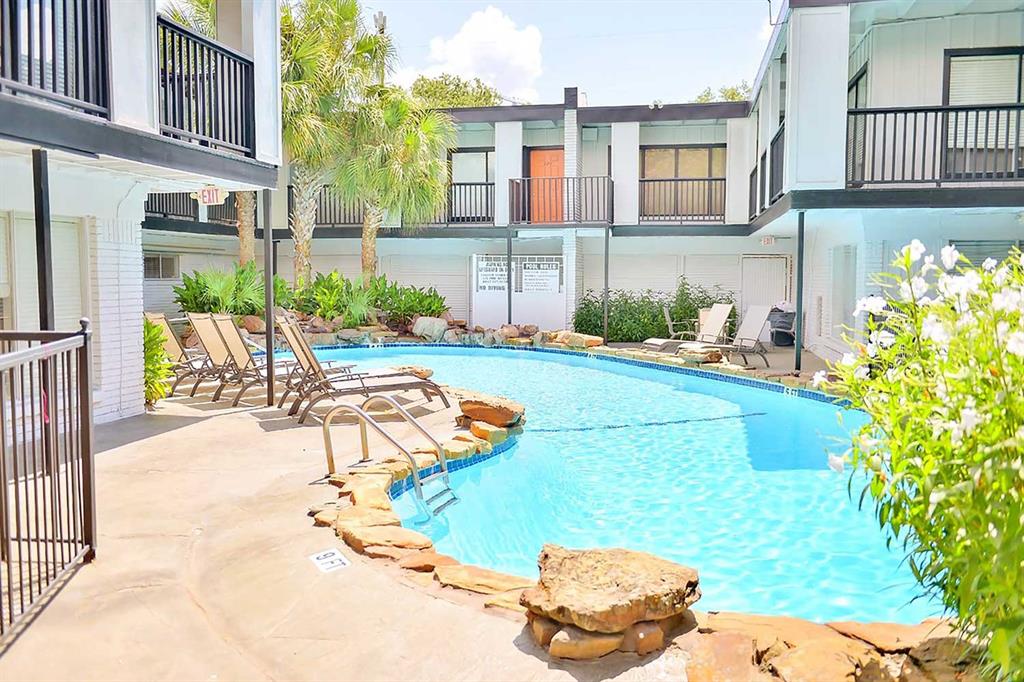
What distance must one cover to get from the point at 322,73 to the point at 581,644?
53.1 ft

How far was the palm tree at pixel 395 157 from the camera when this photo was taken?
1791cm

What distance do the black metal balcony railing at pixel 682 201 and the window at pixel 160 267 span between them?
466 inches

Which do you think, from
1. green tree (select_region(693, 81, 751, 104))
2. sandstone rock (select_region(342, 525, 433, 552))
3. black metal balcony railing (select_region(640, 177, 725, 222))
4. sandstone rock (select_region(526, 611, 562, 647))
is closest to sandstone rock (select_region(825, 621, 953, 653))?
sandstone rock (select_region(526, 611, 562, 647))

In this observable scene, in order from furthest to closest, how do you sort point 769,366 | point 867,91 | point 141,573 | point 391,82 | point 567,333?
1. point 391,82
2. point 567,333
3. point 769,366
4. point 867,91
5. point 141,573

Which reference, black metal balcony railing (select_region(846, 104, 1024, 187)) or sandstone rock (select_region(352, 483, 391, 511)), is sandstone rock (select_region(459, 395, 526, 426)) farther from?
black metal balcony railing (select_region(846, 104, 1024, 187))

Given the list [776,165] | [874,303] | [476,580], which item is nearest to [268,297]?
[476,580]

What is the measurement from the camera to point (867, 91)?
12430 millimetres

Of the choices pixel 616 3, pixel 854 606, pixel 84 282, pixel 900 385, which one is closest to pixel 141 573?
pixel 900 385

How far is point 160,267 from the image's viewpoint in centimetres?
1920

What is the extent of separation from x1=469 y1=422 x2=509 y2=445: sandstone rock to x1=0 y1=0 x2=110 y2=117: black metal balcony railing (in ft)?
13.9

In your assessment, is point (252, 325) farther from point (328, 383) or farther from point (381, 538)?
point (381, 538)

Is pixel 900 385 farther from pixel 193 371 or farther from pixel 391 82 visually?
pixel 391 82

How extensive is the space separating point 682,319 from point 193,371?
39.7 ft

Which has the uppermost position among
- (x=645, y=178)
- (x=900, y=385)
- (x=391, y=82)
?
(x=391, y=82)
